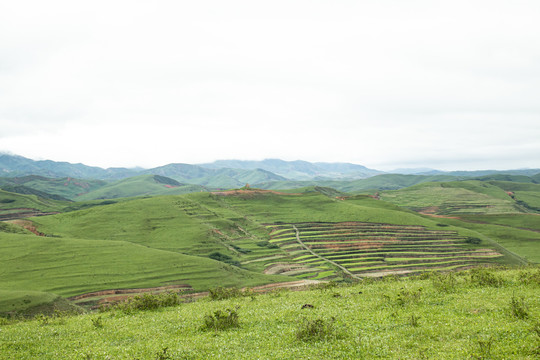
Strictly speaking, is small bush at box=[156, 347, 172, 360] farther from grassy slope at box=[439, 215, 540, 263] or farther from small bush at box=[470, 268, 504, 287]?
grassy slope at box=[439, 215, 540, 263]

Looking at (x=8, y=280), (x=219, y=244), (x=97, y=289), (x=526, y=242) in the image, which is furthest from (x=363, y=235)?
(x=8, y=280)

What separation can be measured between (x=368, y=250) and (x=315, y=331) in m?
118

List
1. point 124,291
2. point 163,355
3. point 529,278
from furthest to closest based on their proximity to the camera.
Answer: point 124,291, point 529,278, point 163,355

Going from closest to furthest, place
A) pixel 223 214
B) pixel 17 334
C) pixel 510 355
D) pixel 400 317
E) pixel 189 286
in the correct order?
pixel 510 355 → pixel 400 317 → pixel 17 334 → pixel 189 286 → pixel 223 214

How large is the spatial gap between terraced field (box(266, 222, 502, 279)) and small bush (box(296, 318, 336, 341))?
85.4 m

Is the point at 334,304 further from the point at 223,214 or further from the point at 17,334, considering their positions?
the point at 223,214

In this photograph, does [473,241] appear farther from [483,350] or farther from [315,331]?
[315,331]

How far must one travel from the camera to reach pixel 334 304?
30.0 metres

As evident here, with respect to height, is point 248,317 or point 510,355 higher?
point 510,355

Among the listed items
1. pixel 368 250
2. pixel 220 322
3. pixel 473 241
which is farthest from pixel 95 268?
pixel 473 241

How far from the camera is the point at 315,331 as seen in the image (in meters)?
21.5

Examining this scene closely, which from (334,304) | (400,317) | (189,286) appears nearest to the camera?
(400,317)

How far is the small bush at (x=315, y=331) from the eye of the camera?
20.9 metres

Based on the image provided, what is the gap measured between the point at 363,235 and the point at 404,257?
26.0 meters
